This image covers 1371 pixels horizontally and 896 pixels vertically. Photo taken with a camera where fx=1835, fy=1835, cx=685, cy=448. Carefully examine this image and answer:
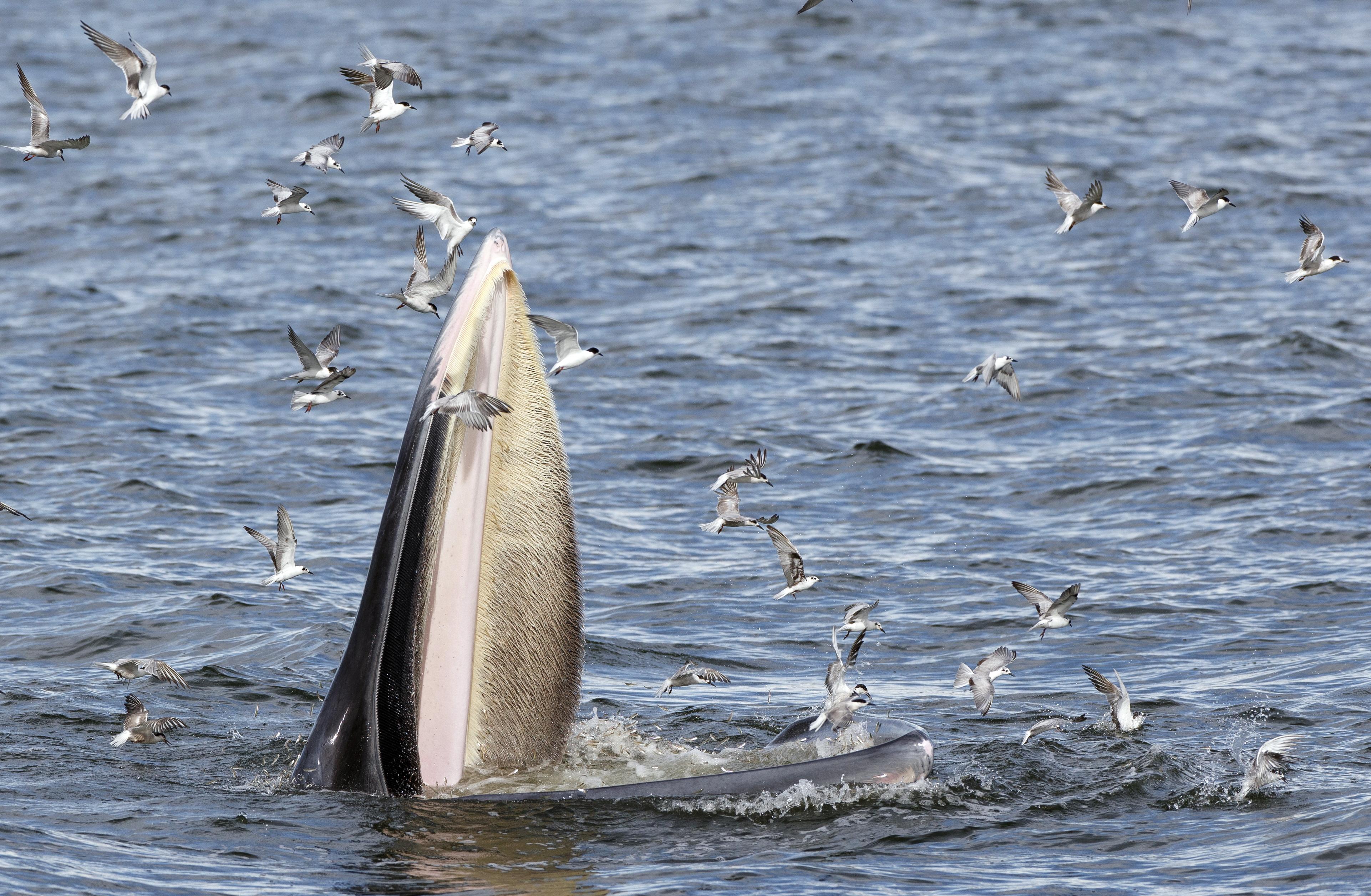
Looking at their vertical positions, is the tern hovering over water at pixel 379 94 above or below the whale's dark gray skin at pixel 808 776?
above

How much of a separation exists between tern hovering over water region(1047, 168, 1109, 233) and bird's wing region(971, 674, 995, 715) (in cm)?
582

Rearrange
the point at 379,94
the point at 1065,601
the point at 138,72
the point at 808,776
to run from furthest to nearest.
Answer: the point at 379,94, the point at 138,72, the point at 1065,601, the point at 808,776

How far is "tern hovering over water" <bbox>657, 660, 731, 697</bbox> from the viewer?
36.6 feet

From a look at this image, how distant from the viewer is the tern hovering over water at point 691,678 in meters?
11.2

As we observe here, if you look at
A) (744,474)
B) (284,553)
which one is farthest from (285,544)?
(744,474)

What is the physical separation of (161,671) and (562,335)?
3.32 meters

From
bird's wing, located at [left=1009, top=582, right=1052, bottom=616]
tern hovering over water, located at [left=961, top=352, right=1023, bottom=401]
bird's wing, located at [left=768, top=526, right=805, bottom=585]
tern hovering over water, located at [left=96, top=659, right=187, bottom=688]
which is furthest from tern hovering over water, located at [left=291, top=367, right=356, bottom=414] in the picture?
tern hovering over water, located at [left=961, top=352, right=1023, bottom=401]

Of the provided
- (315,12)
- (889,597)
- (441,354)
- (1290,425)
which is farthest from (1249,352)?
(315,12)

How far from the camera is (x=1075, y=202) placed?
55.8ft

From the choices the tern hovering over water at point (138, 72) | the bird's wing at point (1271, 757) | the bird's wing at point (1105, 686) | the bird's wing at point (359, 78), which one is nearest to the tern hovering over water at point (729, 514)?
the bird's wing at point (1105, 686)

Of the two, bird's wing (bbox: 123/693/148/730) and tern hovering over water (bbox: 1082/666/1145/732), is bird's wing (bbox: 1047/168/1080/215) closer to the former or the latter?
tern hovering over water (bbox: 1082/666/1145/732)

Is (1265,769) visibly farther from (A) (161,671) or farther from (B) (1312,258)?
(B) (1312,258)

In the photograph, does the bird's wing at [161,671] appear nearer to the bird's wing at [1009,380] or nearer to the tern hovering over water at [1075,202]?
the bird's wing at [1009,380]

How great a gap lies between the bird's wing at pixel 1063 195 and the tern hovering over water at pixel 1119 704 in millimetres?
7088
